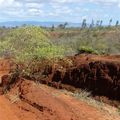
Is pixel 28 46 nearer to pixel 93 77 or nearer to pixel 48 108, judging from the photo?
pixel 93 77

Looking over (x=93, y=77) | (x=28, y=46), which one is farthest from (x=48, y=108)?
(x=28, y=46)

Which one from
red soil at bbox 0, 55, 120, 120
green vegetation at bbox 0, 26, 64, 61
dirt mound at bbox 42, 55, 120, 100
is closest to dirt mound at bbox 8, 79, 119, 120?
red soil at bbox 0, 55, 120, 120

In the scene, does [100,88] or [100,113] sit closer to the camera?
[100,113]

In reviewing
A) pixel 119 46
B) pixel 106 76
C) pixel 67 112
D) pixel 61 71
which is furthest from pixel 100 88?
pixel 119 46

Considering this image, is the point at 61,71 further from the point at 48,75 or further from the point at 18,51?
the point at 18,51

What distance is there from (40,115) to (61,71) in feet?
30.7

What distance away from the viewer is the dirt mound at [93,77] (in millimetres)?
22938

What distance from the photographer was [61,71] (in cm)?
2666

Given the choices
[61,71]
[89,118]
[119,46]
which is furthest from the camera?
[119,46]

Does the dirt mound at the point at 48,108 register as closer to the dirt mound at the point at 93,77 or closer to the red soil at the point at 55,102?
the red soil at the point at 55,102

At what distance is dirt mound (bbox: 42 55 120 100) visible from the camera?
22.9m

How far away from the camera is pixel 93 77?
79.3 ft

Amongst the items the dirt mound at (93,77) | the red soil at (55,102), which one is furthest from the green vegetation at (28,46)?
the red soil at (55,102)

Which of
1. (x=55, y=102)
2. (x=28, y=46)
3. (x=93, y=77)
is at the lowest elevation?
(x=55, y=102)
